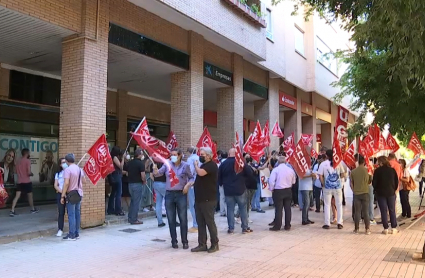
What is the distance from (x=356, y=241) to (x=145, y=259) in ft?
15.2

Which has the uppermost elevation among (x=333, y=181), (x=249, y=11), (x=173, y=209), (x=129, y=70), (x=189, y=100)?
(x=249, y=11)

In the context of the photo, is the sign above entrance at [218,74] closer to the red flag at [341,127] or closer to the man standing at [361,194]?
the red flag at [341,127]

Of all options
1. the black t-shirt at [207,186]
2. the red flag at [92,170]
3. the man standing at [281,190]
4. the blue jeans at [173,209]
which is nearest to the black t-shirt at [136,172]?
the red flag at [92,170]

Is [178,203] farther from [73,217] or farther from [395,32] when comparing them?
A: [395,32]

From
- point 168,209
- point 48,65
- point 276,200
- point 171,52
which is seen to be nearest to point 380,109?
point 276,200

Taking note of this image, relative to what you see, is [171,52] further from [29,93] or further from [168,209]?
[168,209]

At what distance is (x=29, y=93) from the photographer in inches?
489

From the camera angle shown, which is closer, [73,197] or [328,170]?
[73,197]

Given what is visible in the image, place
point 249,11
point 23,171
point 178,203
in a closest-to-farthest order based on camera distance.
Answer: point 178,203 < point 23,171 < point 249,11

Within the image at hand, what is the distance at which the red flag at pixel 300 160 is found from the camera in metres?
10.5

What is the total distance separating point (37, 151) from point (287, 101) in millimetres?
13376

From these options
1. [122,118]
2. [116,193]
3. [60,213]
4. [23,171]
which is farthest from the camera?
[122,118]

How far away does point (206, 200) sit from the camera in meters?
7.17

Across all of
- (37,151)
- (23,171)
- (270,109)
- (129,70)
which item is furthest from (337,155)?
(37,151)
